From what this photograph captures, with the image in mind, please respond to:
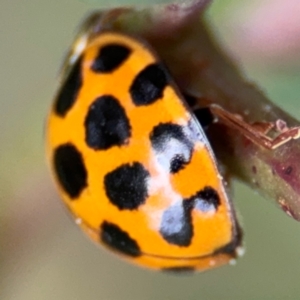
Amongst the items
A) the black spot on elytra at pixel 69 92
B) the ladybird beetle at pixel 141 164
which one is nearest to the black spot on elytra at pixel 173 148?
the ladybird beetle at pixel 141 164

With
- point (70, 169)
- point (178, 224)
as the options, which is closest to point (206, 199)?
point (178, 224)

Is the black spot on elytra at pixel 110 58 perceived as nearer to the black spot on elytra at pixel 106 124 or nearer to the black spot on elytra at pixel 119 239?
the black spot on elytra at pixel 106 124

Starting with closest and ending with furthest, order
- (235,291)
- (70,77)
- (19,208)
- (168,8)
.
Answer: (168,8) → (70,77) → (19,208) → (235,291)

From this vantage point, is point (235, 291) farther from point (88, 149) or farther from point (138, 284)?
point (88, 149)

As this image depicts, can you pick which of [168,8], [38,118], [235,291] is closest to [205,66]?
[168,8]

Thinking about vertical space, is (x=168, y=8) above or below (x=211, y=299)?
above

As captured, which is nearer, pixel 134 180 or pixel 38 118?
pixel 134 180
